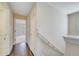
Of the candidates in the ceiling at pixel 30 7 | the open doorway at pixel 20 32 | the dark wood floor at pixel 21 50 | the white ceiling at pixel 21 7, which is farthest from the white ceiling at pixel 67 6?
the dark wood floor at pixel 21 50

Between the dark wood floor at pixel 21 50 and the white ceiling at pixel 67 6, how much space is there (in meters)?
0.66

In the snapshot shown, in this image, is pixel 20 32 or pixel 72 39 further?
pixel 20 32

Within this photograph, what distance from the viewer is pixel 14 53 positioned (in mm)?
1710

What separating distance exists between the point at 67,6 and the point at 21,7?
599mm

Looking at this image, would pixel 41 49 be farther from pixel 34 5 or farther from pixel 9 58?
pixel 34 5

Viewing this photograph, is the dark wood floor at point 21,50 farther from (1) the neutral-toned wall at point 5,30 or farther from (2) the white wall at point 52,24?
(2) the white wall at point 52,24

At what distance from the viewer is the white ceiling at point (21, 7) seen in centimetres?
173

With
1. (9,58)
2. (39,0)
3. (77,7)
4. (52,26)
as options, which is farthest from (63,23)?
(9,58)

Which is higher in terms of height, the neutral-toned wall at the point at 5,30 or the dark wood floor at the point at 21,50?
the neutral-toned wall at the point at 5,30

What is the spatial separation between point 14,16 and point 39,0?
1.27 feet

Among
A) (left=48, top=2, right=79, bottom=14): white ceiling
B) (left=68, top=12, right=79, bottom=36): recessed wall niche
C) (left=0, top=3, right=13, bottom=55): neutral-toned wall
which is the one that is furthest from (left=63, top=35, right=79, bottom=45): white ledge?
(left=0, top=3, right=13, bottom=55): neutral-toned wall

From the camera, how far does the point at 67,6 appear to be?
1710mm

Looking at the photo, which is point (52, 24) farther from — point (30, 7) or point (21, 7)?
point (21, 7)

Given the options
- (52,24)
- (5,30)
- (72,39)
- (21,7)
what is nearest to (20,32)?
(5,30)
